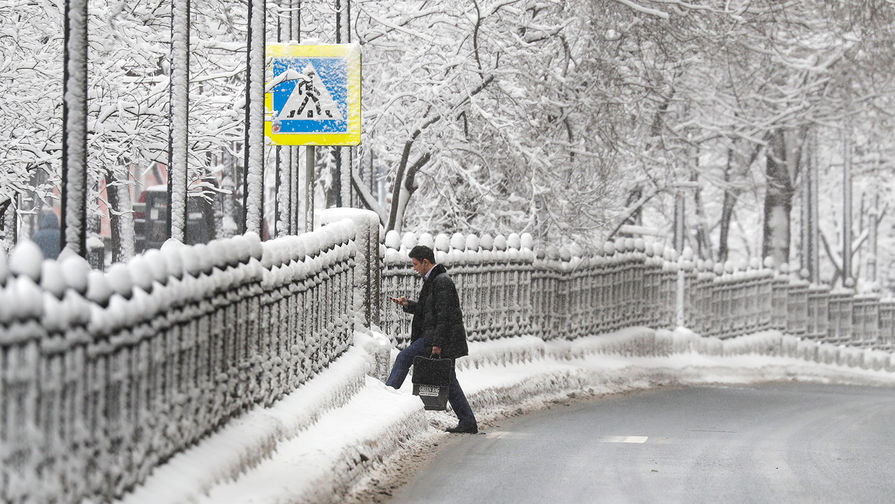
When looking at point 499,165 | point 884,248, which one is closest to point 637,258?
point 499,165

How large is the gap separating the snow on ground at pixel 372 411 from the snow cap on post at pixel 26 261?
1.41 meters

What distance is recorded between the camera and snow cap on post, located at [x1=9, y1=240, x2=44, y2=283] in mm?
5855

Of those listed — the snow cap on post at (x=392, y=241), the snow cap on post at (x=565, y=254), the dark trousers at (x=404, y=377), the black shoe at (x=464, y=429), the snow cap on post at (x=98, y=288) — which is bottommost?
the black shoe at (x=464, y=429)

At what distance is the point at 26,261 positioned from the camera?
5.87 metres

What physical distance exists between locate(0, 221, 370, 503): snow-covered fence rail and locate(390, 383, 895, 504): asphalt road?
154 centimetres

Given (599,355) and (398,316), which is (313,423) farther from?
(599,355)

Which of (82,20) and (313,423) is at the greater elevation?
(82,20)

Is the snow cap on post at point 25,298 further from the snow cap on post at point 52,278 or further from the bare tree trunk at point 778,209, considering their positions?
the bare tree trunk at point 778,209

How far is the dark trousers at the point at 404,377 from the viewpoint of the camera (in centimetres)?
1423

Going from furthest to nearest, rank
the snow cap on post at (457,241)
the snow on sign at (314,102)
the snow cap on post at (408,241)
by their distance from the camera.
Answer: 1. the snow cap on post at (457,241)
2. the snow cap on post at (408,241)
3. the snow on sign at (314,102)

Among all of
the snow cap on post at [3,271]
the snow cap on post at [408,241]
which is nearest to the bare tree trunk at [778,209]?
the snow cap on post at [408,241]

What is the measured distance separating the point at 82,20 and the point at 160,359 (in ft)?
7.70

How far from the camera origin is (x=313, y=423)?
1069 centimetres

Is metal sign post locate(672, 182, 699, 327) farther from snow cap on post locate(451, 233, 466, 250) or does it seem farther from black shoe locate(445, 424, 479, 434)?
black shoe locate(445, 424, 479, 434)
